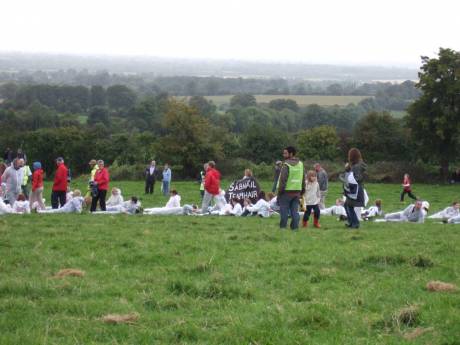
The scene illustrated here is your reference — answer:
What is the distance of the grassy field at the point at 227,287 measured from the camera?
7.30m

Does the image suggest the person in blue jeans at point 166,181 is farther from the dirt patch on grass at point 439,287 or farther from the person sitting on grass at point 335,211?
the dirt patch on grass at point 439,287

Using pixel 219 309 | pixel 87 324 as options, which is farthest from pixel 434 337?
pixel 87 324

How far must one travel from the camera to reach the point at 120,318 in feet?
25.1

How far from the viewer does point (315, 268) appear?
10.8 m

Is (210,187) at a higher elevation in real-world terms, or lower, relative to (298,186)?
lower

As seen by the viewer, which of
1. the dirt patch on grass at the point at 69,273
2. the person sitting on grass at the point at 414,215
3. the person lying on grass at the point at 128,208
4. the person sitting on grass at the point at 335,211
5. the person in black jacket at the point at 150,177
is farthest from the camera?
the person in black jacket at the point at 150,177

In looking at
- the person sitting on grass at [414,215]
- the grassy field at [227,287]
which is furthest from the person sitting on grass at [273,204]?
the grassy field at [227,287]

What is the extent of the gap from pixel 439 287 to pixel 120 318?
4154 millimetres

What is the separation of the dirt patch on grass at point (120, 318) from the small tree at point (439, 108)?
4526 cm

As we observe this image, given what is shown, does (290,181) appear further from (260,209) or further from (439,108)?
(439,108)

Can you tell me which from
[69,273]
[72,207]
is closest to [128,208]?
[72,207]

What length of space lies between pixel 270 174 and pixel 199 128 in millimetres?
8849

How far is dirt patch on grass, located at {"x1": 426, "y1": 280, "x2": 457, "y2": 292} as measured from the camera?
9267mm

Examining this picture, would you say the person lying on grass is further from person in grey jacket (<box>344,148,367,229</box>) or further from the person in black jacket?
the person in black jacket
